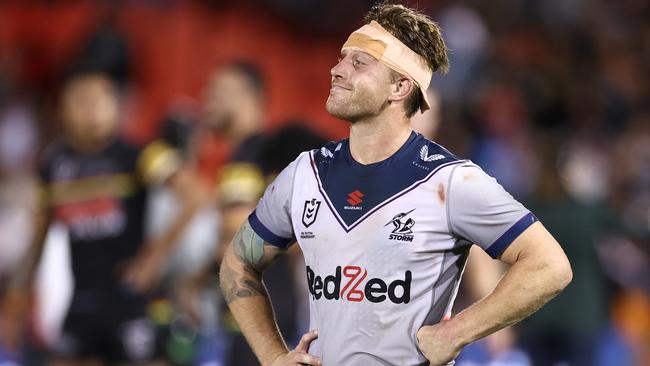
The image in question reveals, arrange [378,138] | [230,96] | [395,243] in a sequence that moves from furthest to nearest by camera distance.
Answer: [230,96]
[378,138]
[395,243]

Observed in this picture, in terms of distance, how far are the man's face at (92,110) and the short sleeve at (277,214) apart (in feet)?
12.7

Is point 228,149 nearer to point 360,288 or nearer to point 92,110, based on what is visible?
point 92,110

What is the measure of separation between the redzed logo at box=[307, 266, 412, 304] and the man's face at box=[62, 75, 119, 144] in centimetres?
431

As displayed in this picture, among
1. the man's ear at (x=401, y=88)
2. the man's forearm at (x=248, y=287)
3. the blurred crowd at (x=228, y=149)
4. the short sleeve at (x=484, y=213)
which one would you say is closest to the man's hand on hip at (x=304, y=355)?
the man's forearm at (x=248, y=287)

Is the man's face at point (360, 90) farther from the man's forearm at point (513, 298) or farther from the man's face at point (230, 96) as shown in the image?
the man's face at point (230, 96)

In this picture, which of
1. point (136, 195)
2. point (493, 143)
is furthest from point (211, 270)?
point (493, 143)

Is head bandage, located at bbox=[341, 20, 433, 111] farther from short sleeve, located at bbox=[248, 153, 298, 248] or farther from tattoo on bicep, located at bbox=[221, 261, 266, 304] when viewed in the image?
tattoo on bicep, located at bbox=[221, 261, 266, 304]

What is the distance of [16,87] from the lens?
42.4 ft

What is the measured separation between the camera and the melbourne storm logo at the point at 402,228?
401 centimetres

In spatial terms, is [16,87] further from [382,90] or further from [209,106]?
[382,90]

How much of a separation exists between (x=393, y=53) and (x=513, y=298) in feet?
3.03

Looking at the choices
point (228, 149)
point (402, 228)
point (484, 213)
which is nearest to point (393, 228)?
point (402, 228)

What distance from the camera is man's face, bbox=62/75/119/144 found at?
26.7 ft

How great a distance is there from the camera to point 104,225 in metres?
8.12
